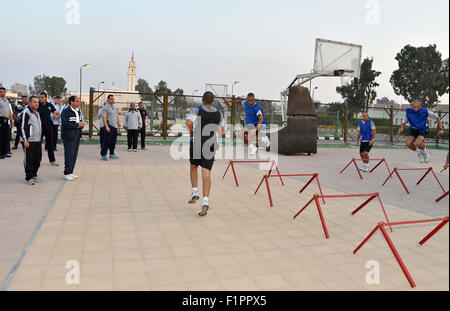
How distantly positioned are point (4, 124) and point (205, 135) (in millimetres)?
8489

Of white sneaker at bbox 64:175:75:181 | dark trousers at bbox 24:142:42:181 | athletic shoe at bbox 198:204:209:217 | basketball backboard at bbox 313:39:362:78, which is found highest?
basketball backboard at bbox 313:39:362:78

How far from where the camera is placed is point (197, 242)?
183 inches

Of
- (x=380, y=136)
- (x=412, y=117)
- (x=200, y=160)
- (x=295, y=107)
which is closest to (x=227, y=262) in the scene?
(x=200, y=160)

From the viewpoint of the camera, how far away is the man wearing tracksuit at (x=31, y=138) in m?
7.71

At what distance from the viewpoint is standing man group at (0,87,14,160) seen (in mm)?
11438

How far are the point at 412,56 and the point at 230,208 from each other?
2686 inches

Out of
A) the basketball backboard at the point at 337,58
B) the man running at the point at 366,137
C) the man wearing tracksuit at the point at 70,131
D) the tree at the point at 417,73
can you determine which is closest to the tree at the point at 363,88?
the tree at the point at 417,73

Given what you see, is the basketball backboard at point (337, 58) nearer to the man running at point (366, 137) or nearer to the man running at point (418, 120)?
the man running at point (366, 137)

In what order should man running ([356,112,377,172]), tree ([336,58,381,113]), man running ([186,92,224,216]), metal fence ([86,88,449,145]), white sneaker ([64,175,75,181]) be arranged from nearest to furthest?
man running ([186,92,224,216]), white sneaker ([64,175,75,181]), man running ([356,112,377,172]), metal fence ([86,88,449,145]), tree ([336,58,381,113])

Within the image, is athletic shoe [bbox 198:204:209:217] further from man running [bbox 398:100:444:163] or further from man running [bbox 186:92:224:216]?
man running [bbox 398:100:444:163]

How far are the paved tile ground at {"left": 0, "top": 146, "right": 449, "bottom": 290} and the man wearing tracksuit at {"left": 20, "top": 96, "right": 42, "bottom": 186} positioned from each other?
46 cm

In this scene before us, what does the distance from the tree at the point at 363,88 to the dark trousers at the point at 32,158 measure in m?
69.9

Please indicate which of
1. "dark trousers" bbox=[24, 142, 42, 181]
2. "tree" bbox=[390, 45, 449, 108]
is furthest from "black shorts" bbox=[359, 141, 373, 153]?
"tree" bbox=[390, 45, 449, 108]
